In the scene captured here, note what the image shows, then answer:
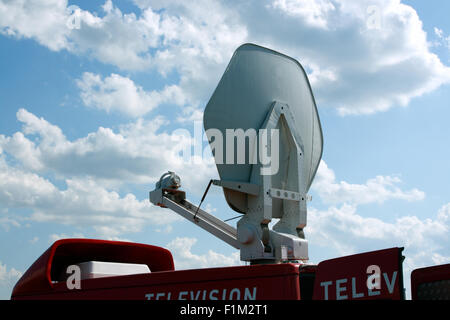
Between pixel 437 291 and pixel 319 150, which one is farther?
pixel 319 150

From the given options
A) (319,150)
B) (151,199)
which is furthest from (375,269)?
(151,199)

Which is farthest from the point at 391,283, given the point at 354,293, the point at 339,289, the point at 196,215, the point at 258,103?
the point at 196,215

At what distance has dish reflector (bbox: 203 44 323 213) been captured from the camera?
11.5 meters

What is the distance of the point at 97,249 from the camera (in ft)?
20.2

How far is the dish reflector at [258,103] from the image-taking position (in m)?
11.5

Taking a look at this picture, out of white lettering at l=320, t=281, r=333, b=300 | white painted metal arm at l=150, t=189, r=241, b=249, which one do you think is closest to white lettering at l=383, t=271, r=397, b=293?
Result: white lettering at l=320, t=281, r=333, b=300

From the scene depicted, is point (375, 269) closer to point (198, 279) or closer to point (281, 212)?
point (198, 279)

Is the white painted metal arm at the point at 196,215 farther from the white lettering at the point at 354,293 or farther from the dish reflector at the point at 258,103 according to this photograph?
the white lettering at the point at 354,293

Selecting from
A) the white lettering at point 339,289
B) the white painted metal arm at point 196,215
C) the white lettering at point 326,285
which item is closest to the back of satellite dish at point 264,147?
the white painted metal arm at point 196,215

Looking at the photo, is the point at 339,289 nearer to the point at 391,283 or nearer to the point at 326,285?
the point at 326,285

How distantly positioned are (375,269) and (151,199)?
13403mm

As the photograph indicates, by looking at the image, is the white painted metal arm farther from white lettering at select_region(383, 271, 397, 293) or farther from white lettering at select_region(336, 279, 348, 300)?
white lettering at select_region(383, 271, 397, 293)

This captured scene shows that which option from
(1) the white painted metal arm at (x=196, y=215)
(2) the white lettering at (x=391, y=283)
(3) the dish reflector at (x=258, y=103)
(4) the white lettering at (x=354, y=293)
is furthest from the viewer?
(1) the white painted metal arm at (x=196, y=215)

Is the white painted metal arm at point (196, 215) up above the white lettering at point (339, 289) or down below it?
above
